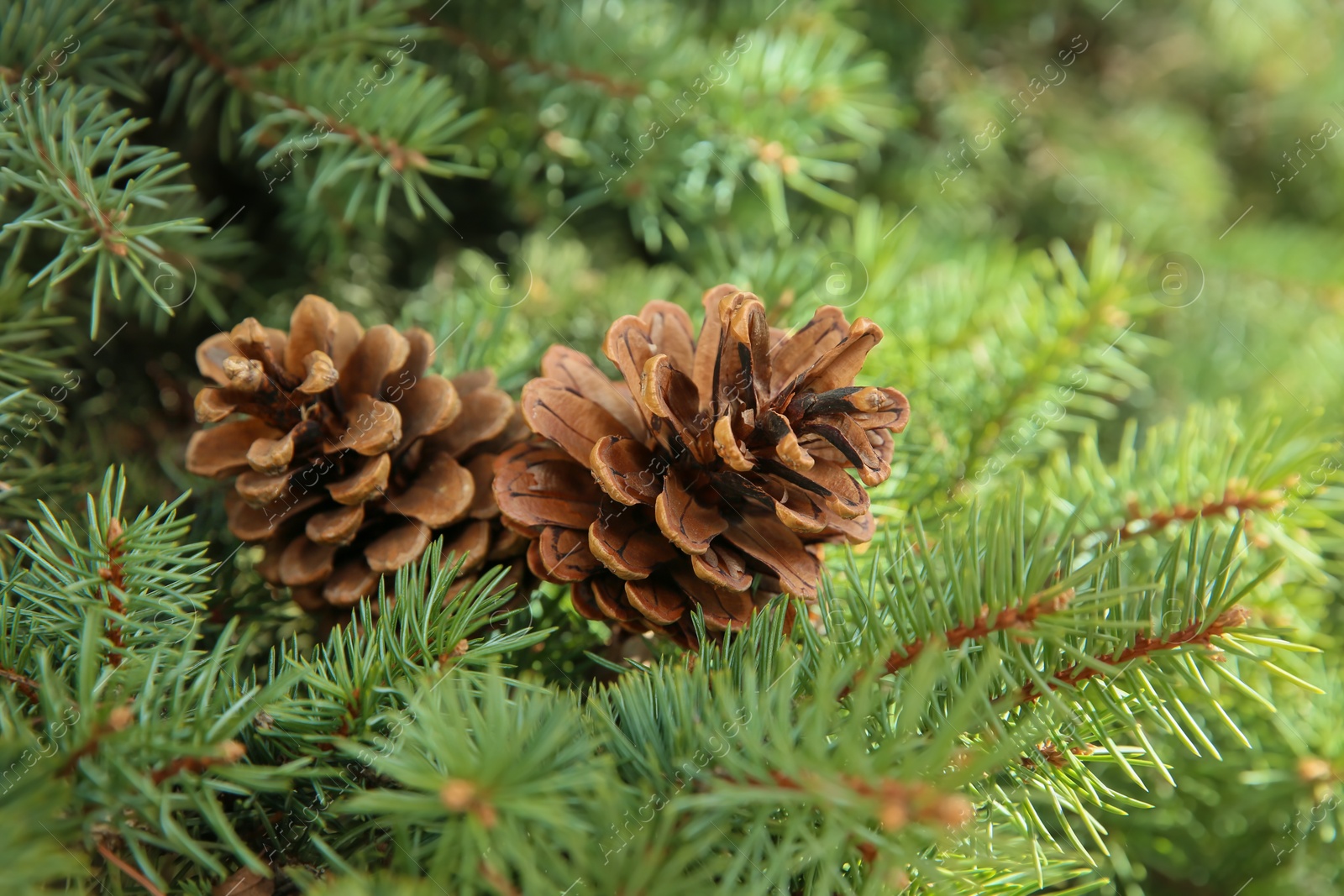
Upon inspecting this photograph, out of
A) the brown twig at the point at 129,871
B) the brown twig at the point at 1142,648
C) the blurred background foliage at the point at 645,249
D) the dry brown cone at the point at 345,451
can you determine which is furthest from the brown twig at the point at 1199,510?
the brown twig at the point at 129,871

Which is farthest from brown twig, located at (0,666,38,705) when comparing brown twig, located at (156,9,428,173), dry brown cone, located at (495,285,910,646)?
brown twig, located at (156,9,428,173)

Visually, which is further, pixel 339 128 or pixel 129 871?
pixel 339 128

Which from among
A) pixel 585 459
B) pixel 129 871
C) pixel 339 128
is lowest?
pixel 129 871

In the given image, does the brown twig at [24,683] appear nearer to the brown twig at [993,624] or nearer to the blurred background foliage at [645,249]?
the blurred background foliage at [645,249]

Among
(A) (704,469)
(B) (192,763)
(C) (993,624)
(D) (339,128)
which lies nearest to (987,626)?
(C) (993,624)

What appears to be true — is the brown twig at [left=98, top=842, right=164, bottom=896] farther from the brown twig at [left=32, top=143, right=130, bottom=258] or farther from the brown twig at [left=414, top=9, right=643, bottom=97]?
the brown twig at [left=414, top=9, right=643, bottom=97]

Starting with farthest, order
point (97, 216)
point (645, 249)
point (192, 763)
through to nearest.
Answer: point (645, 249), point (97, 216), point (192, 763)

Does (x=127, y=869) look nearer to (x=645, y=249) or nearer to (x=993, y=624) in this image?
(x=993, y=624)
